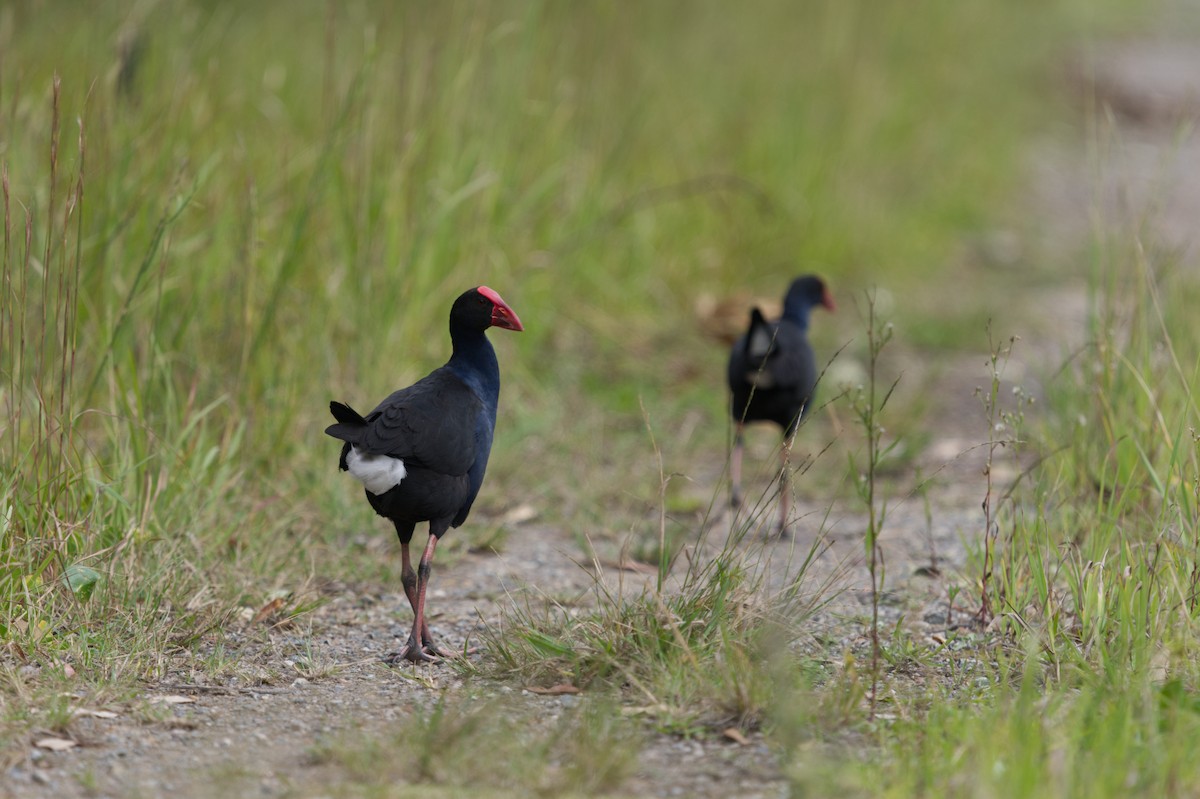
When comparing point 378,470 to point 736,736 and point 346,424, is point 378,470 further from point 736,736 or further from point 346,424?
point 736,736

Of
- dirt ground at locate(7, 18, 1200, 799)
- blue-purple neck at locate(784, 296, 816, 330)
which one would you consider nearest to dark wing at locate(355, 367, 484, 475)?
dirt ground at locate(7, 18, 1200, 799)

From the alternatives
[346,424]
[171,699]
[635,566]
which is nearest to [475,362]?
[346,424]

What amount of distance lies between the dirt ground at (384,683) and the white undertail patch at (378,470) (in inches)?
17.1

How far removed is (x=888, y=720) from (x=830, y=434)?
9.68 feet

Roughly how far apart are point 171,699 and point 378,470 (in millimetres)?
698

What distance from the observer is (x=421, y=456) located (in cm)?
338

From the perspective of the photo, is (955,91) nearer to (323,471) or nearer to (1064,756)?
(323,471)

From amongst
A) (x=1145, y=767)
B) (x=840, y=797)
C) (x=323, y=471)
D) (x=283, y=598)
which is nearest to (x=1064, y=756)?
(x=1145, y=767)

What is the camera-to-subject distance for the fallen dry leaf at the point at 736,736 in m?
2.78

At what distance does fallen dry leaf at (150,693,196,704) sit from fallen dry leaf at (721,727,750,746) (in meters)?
1.20

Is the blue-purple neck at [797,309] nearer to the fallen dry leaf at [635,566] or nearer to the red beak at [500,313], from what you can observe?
the fallen dry leaf at [635,566]

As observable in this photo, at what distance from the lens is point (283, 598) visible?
3.69 m

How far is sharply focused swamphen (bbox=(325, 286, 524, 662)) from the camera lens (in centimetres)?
334

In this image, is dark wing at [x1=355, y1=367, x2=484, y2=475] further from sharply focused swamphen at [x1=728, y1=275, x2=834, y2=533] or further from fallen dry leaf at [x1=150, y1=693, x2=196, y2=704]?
sharply focused swamphen at [x1=728, y1=275, x2=834, y2=533]
